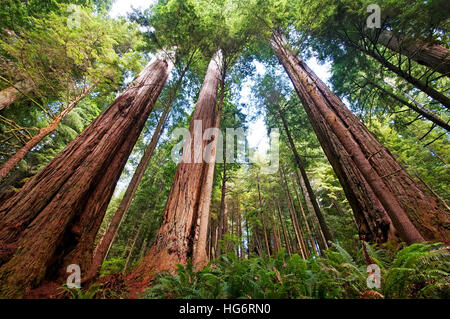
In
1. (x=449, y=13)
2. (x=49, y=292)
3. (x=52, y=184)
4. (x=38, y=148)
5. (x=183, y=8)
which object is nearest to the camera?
(x=49, y=292)

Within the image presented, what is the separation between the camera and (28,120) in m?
6.81

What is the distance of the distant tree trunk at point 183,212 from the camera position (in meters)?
2.33

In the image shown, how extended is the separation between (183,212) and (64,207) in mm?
1587

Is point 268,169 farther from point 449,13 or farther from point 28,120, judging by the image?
point 28,120

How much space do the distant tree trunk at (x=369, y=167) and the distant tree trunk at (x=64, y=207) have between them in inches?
164

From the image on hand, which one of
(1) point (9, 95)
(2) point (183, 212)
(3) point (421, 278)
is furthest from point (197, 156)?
(1) point (9, 95)

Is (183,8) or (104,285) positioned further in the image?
(183,8)

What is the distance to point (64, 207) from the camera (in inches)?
82.1

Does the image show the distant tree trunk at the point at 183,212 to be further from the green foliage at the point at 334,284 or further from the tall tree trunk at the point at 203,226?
the green foliage at the point at 334,284

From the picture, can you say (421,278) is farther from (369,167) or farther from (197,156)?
(197,156)

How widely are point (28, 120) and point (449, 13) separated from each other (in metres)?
13.2
